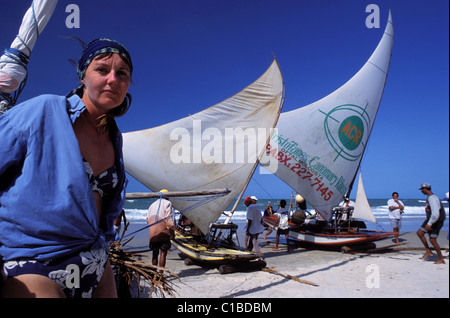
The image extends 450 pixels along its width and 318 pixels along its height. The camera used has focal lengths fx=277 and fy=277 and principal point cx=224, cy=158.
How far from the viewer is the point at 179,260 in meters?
9.05

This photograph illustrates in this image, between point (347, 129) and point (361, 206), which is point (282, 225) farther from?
point (361, 206)

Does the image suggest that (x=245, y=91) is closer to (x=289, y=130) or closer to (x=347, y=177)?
(x=289, y=130)

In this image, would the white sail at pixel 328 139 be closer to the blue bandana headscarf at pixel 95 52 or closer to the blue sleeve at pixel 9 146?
the blue bandana headscarf at pixel 95 52

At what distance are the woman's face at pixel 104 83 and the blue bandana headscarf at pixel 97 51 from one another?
25 mm

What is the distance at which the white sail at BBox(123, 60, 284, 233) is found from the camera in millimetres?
8695

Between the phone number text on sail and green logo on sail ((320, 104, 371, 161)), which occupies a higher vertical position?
green logo on sail ((320, 104, 371, 161))

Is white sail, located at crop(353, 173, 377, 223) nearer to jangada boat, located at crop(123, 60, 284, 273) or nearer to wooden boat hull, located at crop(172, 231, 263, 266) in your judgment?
jangada boat, located at crop(123, 60, 284, 273)

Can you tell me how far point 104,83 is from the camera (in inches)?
43.1

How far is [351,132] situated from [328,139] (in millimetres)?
1276

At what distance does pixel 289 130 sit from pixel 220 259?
7646mm

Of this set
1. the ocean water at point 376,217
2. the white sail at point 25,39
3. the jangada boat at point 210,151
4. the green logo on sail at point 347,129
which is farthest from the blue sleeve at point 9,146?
the ocean water at point 376,217

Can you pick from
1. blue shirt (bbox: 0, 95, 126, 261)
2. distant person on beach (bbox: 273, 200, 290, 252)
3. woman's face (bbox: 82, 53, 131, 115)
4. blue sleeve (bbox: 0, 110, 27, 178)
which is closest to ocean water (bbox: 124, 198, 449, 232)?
distant person on beach (bbox: 273, 200, 290, 252)
